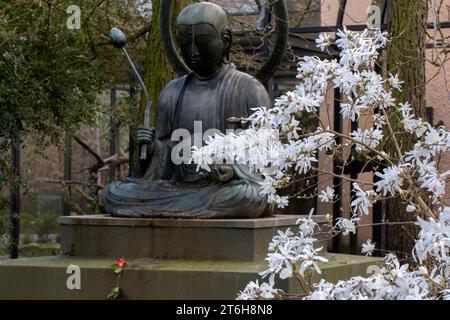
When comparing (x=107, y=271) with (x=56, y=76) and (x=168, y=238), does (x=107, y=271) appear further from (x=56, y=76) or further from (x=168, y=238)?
(x=56, y=76)

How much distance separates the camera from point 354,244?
1356cm

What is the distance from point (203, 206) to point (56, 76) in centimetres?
642

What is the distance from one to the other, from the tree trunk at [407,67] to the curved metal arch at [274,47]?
6.25 ft

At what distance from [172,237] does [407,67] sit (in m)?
3.95

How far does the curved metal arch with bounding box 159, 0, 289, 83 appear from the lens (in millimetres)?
8344

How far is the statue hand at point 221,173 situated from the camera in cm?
776

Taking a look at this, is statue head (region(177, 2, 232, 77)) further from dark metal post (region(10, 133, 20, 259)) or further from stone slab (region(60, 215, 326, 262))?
dark metal post (region(10, 133, 20, 259))

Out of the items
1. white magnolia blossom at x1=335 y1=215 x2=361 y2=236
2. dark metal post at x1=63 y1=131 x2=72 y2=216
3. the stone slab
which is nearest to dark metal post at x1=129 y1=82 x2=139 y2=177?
dark metal post at x1=63 y1=131 x2=72 y2=216

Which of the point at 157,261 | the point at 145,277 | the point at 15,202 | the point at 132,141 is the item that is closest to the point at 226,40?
the point at 157,261

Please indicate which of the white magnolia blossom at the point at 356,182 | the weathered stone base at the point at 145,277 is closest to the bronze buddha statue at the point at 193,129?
the weathered stone base at the point at 145,277

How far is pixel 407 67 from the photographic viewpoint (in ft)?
33.9
